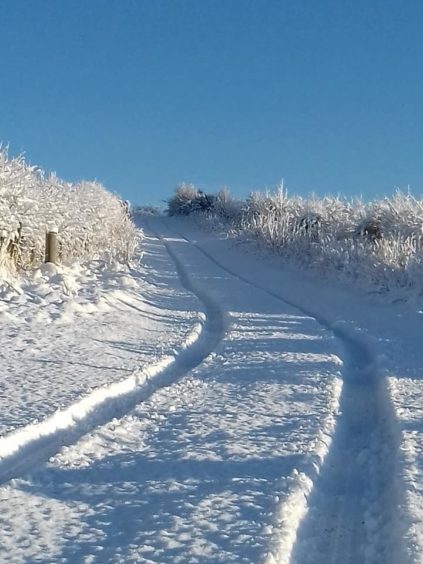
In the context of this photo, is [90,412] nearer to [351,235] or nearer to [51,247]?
[51,247]

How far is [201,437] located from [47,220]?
9.82m

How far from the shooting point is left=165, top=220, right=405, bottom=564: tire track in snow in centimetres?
353

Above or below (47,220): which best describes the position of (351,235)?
above

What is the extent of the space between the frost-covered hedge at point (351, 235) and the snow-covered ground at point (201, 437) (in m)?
4.60

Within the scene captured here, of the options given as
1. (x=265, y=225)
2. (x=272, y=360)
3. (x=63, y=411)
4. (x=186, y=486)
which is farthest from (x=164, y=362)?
(x=265, y=225)

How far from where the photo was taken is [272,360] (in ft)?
27.9

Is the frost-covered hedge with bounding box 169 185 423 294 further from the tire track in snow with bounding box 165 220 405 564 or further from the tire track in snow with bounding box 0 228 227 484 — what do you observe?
the tire track in snow with bounding box 165 220 405 564

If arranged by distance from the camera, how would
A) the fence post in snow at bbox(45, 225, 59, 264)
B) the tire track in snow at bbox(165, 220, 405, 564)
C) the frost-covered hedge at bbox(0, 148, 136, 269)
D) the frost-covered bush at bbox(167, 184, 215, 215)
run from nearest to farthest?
the tire track in snow at bbox(165, 220, 405, 564), the frost-covered hedge at bbox(0, 148, 136, 269), the fence post in snow at bbox(45, 225, 59, 264), the frost-covered bush at bbox(167, 184, 215, 215)

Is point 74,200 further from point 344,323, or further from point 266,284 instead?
point 344,323

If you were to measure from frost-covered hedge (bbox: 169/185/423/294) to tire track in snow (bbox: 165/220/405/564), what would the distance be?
9.00m

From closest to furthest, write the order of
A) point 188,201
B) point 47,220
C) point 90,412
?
point 90,412 → point 47,220 → point 188,201

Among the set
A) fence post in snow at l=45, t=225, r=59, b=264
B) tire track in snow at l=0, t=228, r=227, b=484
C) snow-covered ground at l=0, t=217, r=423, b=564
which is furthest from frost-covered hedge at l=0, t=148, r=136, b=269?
tire track in snow at l=0, t=228, r=227, b=484

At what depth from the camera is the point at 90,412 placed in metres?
5.89

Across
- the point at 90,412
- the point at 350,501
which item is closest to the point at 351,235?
the point at 90,412
